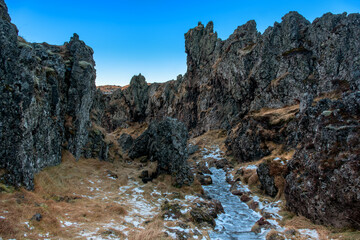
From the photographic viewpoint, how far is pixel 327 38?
4666 centimetres

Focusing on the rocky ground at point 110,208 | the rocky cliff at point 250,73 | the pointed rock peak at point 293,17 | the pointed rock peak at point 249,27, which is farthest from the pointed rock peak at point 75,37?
the pointed rock peak at point 249,27

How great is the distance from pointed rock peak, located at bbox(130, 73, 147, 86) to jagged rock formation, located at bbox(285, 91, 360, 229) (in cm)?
9074

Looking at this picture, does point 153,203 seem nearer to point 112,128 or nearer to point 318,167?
point 318,167

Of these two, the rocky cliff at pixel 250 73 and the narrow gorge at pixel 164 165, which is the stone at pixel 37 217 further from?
the rocky cliff at pixel 250 73

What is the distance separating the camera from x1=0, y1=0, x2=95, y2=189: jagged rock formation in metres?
12.7

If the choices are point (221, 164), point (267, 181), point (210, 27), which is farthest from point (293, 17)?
point (267, 181)

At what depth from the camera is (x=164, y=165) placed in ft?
78.7

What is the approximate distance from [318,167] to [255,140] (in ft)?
72.4

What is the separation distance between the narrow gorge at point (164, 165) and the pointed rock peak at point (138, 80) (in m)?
58.3

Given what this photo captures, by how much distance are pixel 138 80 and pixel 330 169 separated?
95.0m

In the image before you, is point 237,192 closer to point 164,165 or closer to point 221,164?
point 164,165

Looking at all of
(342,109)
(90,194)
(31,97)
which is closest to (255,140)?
(342,109)

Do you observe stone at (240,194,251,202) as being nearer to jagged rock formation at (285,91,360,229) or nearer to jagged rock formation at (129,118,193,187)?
jagged rock formation at (285,91,360,229)

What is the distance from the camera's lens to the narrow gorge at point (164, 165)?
11383 millimetres
